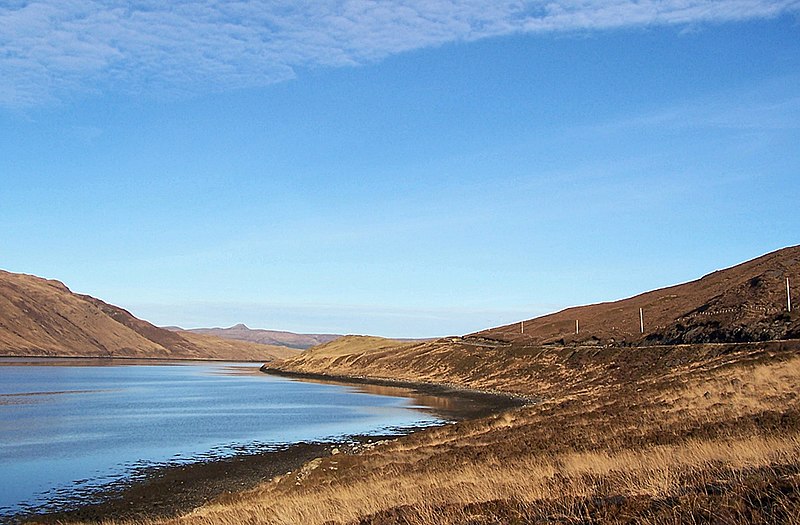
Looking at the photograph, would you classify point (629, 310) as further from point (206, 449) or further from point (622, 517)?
point (622, 517)

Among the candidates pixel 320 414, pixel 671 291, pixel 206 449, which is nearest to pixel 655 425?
pixel 206 449

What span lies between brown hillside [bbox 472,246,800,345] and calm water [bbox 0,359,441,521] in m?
31.4

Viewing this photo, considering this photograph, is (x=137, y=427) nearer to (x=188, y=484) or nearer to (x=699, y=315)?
(x=188, y=484)

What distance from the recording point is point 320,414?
6384 cm

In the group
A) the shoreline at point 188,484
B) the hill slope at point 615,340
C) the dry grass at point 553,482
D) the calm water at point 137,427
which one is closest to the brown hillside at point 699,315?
the hill slope at point 615,340

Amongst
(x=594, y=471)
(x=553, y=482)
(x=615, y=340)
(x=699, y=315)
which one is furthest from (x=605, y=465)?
(x=615, y=340)

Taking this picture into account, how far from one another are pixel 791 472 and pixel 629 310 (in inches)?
4536

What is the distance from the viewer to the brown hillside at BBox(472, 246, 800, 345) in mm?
66562

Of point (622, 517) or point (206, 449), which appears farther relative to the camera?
point (206, 449)

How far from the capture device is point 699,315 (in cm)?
8269

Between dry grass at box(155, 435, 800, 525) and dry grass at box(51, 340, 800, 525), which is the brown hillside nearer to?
dry grass at box(51, 340, 800, 525)

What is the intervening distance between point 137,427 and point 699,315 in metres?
64.9

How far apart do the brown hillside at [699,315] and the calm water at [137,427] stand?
103 feet

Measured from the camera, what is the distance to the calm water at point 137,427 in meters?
33.2
